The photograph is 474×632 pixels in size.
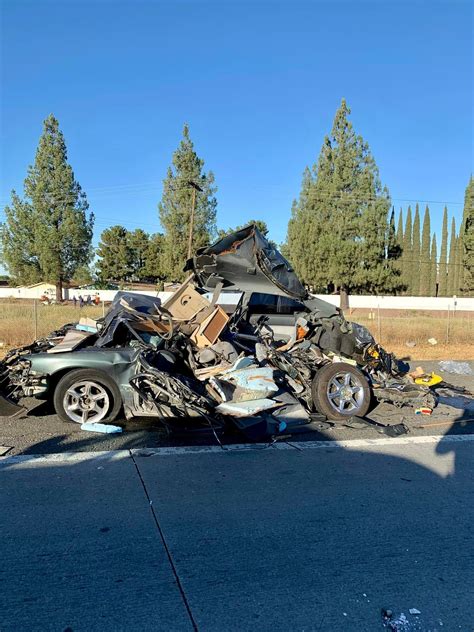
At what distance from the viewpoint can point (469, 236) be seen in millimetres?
48562

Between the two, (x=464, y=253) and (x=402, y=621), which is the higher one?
(x=464, y=253)

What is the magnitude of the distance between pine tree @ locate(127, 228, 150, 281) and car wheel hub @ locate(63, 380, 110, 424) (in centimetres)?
6103

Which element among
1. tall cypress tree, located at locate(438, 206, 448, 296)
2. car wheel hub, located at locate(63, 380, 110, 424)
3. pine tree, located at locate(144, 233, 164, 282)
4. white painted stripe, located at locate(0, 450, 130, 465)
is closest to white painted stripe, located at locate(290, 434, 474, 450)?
white painted stripe, located at locate(0, 450, 130, 465)

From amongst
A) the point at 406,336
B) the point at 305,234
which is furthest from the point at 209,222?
the point at 406,336

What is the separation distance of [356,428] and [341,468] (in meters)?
1.50

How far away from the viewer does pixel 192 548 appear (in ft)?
10.4

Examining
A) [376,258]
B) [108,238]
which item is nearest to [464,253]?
[376,258]

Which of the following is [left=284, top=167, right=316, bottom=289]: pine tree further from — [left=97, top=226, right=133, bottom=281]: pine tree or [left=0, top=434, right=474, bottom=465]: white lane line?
[left=0, top=434, right=474, bottom=465]: white lane line

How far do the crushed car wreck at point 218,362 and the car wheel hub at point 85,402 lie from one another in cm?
1

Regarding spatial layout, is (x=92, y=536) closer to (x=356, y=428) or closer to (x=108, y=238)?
(x=356, y=428)

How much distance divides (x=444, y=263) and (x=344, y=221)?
32065mm

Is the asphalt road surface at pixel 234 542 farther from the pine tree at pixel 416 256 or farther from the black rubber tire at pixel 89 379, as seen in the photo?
the pine tree at pixel 416 256

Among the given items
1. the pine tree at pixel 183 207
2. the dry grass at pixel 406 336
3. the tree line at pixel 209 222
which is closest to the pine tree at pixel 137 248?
the tree line at pixel 209 222

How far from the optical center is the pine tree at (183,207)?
125 feet
